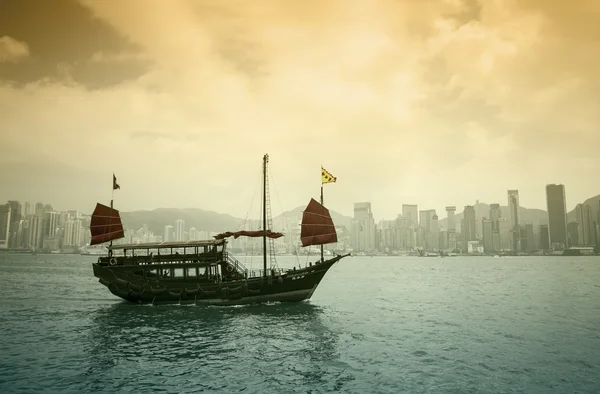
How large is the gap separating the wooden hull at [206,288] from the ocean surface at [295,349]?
0.87 m

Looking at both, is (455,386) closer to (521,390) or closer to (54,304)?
(521,390)

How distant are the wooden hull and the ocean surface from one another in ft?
Result: 2.87

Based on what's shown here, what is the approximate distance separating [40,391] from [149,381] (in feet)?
12.9

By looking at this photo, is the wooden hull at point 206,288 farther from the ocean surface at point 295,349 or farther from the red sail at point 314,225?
the red sail at point 314,225

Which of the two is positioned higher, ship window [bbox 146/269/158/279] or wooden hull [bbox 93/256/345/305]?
ship window [bbox 146/269/158/279]

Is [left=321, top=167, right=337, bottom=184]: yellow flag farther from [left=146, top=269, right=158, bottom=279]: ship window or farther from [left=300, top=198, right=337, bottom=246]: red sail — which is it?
[left=146, top=269, right=158, bottom=279]: ship window

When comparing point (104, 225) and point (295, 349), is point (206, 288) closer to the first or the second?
point (104, 225)

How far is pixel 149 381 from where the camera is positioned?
15914 mm

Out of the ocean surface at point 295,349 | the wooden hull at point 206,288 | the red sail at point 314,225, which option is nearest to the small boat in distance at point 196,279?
the wooden hull at point 206,288

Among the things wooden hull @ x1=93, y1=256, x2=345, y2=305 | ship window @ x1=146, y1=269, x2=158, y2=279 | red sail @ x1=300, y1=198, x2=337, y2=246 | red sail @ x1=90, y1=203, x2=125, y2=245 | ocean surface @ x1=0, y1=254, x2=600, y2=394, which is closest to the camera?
ocean surface @ x1=0, y1=254, x2=600, y2=394

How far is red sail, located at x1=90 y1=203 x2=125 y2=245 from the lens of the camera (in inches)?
1527

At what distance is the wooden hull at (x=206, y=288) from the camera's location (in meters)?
33.8

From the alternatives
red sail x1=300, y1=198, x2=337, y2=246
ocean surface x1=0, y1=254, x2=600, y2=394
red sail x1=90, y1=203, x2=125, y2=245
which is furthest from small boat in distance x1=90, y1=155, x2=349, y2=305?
red sail x1=90, y1=203, x2=125, y2=245

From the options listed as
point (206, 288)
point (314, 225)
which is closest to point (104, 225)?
point (206, 288)
